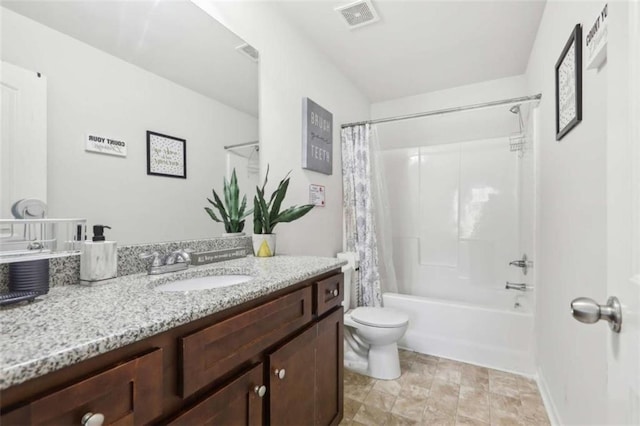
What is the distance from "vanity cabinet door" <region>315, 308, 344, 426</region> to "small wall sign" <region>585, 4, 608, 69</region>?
1356 millimetres

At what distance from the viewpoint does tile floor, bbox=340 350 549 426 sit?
1640 millimetres

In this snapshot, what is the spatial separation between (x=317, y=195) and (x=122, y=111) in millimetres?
1415

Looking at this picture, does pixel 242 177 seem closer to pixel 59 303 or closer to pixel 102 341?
pixel 59 303

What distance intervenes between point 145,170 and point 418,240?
105 inches

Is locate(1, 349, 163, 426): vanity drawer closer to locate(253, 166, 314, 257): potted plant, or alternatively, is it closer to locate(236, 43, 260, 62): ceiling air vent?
locate(253, 166, 314, 257): potted plant

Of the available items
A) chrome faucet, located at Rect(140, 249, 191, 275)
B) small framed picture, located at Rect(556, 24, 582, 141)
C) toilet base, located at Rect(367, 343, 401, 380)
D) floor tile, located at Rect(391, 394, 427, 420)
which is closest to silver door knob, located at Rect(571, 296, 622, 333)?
small framed picture, located at Rect(556, 24, 582, 141)

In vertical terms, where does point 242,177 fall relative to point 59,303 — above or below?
above

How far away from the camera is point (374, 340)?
6.60 ft

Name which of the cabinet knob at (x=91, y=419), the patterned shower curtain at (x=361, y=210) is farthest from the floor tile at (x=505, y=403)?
the cabinet knob at (x=91, y=419)

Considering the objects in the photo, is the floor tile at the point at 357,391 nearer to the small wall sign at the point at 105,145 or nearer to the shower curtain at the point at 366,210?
the shower curtain at the point at 366,210

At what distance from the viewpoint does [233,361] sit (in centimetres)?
82

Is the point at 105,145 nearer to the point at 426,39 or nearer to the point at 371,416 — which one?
the point at 371,416

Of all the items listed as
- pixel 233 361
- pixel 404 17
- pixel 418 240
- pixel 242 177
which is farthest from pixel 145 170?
pixel 418 240

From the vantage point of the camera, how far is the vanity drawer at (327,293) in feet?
4.07
